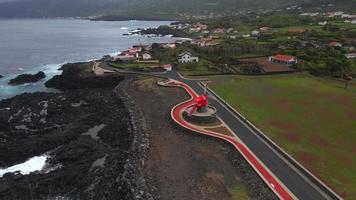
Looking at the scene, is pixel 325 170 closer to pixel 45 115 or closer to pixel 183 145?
pixel 183 145

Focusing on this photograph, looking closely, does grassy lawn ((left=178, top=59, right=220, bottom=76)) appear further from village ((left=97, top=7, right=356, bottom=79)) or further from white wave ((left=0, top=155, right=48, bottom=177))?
white wave ((left=0, top=155, right=48, bottom=177))

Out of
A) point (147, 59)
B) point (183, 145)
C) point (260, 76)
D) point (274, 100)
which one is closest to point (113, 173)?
point (183, 145)

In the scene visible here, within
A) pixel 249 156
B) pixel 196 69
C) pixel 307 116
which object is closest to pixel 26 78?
pixel 196 69

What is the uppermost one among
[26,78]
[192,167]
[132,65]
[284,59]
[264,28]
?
[264,28]

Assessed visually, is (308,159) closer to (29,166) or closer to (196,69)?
(29,166)

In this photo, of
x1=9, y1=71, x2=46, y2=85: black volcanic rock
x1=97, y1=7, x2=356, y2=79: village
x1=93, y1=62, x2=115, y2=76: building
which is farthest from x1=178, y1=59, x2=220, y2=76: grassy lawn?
x1=9, y1=71, x2=46, y2=85: black volcanic rock
